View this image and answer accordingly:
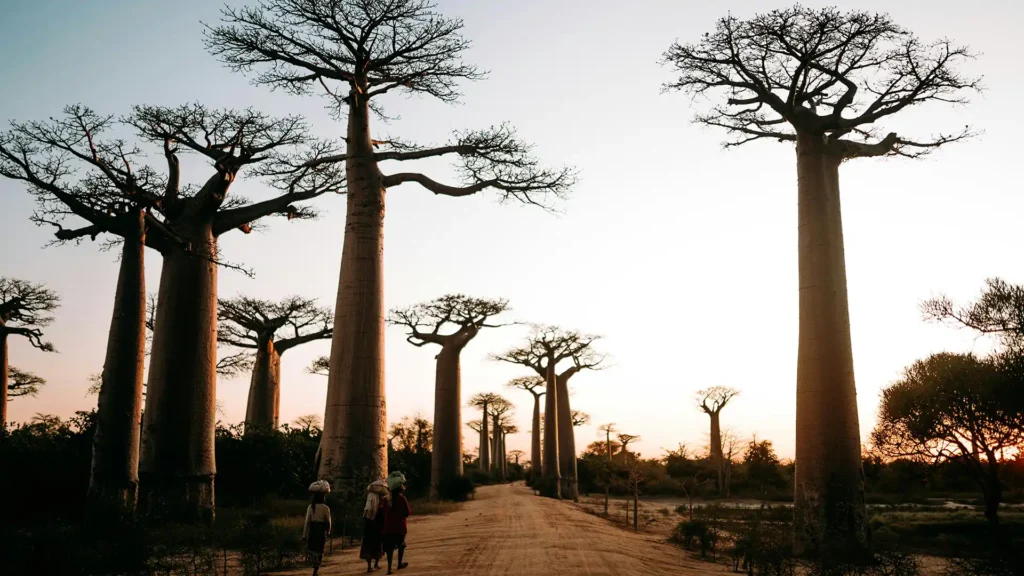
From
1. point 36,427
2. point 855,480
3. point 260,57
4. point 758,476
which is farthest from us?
point 758,476

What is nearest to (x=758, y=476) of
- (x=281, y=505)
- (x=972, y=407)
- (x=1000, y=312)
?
(x=972, y=407)

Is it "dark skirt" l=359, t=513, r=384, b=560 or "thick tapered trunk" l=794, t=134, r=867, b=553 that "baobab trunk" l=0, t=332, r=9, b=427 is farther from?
"thick tapered trunk" l=794, t=134, r=867, b=553

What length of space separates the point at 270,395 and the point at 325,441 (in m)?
13.6

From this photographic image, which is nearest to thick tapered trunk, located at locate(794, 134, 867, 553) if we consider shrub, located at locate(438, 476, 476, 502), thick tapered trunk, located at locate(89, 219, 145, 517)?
thick tapered trunk, located at locate(89, 219, 145, 517)

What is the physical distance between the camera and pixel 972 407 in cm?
1588

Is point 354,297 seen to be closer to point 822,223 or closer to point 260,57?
point 260,57

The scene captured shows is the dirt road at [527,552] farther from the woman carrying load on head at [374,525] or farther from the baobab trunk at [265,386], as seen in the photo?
the baobab trunk at [265,386]

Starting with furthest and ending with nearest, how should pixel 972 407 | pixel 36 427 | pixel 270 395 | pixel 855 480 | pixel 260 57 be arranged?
pixel 270 395
pixel 972 407
pixel 36 427
pixel 260 57
pixel 855 480

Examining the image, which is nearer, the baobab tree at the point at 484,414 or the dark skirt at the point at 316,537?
the dark skirt at the point at 316,537

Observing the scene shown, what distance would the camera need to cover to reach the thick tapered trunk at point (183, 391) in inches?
A: 441

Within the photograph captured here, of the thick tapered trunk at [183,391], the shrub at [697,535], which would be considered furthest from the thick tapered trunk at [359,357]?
the shrub at [697,535]

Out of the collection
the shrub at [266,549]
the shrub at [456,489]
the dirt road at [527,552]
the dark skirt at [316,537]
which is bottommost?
the shrub at [456,489]

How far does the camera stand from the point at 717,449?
124 feet

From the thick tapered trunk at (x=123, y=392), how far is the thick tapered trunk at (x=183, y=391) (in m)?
0.98
